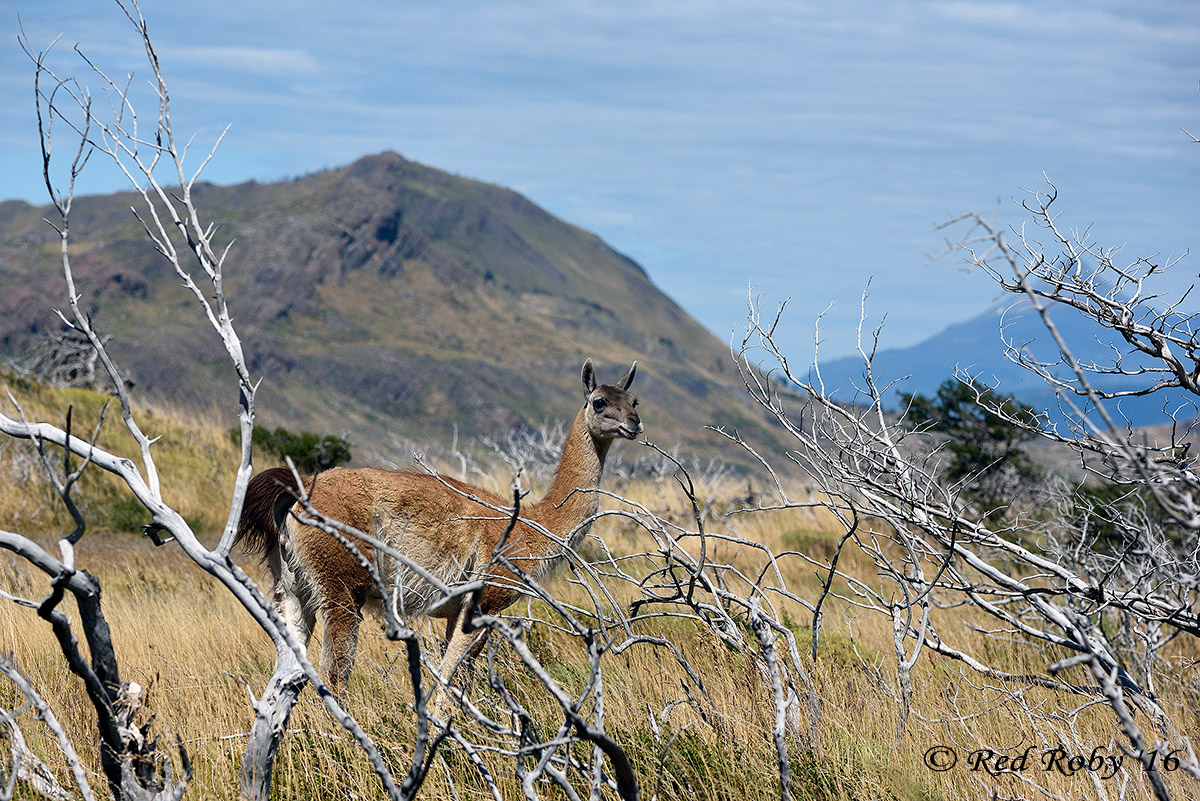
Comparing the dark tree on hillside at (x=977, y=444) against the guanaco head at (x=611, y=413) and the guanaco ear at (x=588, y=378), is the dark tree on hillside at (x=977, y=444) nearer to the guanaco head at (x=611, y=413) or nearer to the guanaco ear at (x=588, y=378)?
the guanaco ear at (x=588, y=378)

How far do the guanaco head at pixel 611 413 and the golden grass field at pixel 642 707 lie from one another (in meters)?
1.15

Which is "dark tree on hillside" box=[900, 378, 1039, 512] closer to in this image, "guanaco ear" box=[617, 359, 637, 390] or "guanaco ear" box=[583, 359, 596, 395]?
"guanaco ear" box=[617, 359, 637, 390]

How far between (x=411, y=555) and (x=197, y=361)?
139m

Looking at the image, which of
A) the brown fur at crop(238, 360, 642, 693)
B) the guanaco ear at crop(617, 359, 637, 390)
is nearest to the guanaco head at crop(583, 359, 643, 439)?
the guanaco ear at crop(617, 359, 637, 390)

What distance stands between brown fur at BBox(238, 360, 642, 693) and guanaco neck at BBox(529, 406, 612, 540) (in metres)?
0.01

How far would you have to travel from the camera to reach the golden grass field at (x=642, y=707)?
402 cm

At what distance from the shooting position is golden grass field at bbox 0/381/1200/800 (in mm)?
4016

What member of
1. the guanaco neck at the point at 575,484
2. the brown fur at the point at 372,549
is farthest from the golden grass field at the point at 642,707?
the guanaco neck at the point at 575,484

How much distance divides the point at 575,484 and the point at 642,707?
6.47 ft

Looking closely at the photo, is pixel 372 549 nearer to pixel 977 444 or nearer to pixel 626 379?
pixel 626 379

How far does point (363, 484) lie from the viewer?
18.8 feet

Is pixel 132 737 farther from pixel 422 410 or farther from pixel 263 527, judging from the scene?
pixel 422 410

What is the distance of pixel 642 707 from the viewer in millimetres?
5016

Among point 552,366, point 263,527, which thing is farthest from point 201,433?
point 552,366
